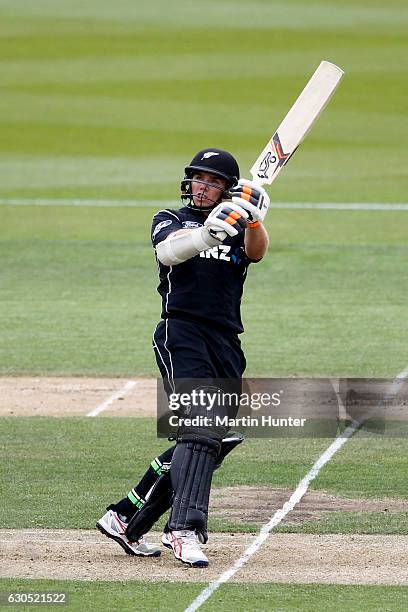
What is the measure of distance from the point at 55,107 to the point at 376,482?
27.3m

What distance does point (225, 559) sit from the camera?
6.39 meters

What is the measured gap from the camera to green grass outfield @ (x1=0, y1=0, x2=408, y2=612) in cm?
823

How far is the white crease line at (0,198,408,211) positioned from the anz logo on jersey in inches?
690

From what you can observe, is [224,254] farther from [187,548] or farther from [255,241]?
[187,548]

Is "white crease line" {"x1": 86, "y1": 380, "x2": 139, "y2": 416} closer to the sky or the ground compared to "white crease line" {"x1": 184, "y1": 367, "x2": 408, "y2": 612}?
closer to the sky

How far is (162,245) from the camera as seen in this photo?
245 inches

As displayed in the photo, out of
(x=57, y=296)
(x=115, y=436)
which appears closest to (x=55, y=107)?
(x=57, y=296)

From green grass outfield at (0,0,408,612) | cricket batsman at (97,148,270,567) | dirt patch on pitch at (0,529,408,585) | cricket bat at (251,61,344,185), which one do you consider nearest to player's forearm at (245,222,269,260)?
cricket batsman at (97,148,270,567)

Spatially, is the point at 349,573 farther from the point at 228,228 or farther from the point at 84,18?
the point at 84,18

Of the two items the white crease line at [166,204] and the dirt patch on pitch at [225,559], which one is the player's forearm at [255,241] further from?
the white crease line at [166,204]

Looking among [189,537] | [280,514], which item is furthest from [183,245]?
[280,514]

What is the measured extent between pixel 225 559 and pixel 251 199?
1.69 meters

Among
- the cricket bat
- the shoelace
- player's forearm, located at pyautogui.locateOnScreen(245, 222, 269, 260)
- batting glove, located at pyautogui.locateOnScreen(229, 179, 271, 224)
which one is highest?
the cricket bat

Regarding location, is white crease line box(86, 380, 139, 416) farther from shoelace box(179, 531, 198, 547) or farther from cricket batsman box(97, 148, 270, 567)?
shoelace box(179, 531, 198, 547)
